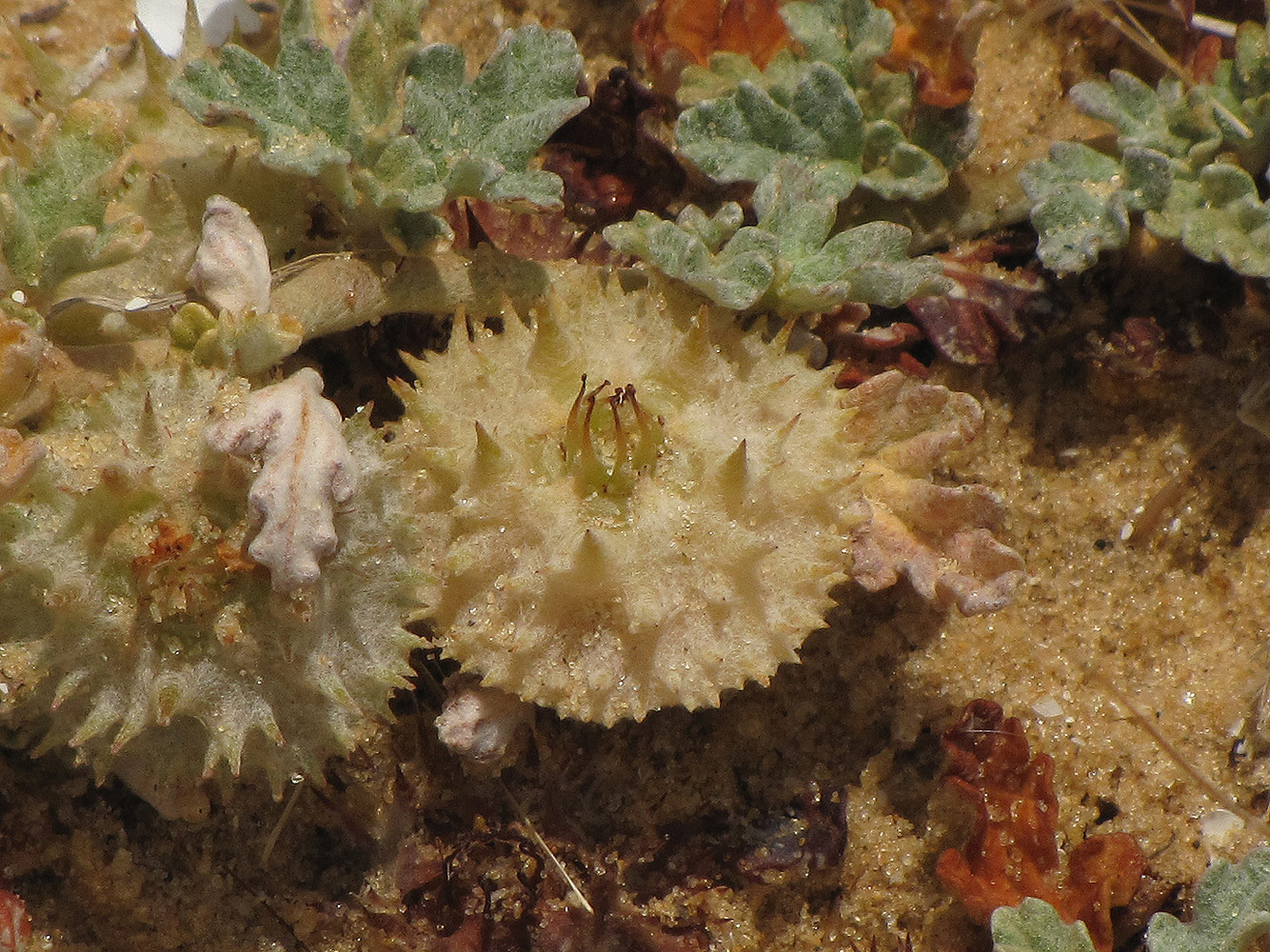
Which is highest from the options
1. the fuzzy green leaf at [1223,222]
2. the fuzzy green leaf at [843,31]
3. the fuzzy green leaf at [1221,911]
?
the fuzzy green leaf at [843,31]

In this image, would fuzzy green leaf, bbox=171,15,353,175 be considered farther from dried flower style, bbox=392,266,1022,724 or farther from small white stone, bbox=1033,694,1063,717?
small white stone, bbox=1033,694,1063,717

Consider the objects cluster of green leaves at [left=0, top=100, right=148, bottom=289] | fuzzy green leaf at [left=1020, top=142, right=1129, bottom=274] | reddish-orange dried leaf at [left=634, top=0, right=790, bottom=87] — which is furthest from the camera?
reddish-orange dried leaf at [left=634, top=0, right=790, bottom=87]

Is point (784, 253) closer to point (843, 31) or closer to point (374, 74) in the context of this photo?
point (843, 31)

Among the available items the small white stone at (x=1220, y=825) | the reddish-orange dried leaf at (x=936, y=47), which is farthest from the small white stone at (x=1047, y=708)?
the reddish-orange dried leaf at (x=936, y=47)

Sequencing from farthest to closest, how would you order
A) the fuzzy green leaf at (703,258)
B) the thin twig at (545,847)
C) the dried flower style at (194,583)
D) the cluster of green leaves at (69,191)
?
the thin twig at (545,847), the fuzzy green leaf at (703,258), the cluster of green leaves at (69,191), the dried flower style at (194,583)

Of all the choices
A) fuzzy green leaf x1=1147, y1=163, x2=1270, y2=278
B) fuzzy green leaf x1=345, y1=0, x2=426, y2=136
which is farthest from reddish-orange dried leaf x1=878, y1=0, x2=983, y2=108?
fuzzy green leaf x1=345, y1=0, x2=426, y2=136

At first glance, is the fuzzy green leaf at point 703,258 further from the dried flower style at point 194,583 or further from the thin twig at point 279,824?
the thin twig at point 279,824

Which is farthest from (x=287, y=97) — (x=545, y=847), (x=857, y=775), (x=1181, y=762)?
(x=1181, y=762)
